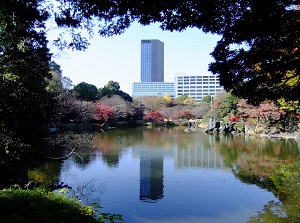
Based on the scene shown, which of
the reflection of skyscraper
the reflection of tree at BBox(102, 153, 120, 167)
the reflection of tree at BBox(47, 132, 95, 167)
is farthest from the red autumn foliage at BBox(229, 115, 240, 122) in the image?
the reflection of tree at BBox(102, 153, 120, 167)

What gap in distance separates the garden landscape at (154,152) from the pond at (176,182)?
35 mm

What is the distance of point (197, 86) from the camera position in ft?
208

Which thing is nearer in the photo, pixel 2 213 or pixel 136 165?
pixel 2 213

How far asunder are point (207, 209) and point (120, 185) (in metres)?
2.91

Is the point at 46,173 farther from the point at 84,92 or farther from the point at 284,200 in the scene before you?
the point at 84,92

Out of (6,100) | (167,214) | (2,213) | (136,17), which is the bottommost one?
(167,214)

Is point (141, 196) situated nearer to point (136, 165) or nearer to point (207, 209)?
point (207, 209)

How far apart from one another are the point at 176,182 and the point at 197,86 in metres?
55.5

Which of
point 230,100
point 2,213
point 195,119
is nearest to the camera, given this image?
point 2,213

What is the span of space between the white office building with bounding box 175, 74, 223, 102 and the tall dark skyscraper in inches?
1066

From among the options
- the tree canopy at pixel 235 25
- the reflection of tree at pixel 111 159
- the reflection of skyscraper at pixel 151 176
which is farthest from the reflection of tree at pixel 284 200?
the reflection of tree at pixel 111 159

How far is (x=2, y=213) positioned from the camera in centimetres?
353

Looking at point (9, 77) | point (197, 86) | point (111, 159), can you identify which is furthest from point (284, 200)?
point (197, 86)

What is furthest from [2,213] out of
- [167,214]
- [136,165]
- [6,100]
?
[136,165]
